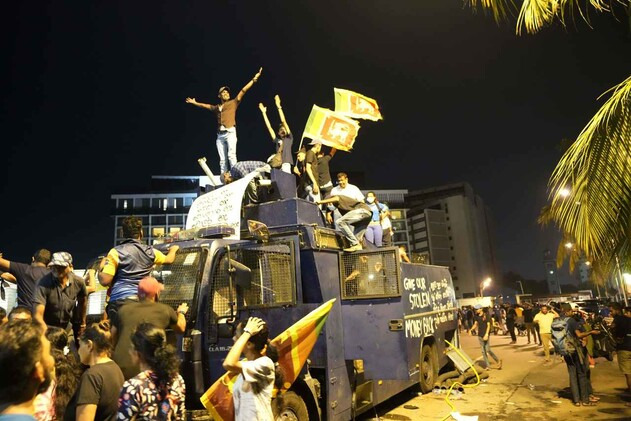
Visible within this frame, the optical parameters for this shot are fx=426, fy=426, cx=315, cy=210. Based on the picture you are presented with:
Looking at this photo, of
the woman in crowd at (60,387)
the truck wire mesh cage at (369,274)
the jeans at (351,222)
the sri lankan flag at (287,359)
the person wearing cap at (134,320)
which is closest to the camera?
the woman in crowd at (60,387)

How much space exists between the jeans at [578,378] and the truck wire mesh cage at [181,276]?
7251 mm

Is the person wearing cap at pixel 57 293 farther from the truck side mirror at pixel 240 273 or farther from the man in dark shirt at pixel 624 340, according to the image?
the man in dark shirt at pixel 624 340

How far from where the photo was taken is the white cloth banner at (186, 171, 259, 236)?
6.53 meters

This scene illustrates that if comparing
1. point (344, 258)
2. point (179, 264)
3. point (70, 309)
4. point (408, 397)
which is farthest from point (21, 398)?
point (408, 397)

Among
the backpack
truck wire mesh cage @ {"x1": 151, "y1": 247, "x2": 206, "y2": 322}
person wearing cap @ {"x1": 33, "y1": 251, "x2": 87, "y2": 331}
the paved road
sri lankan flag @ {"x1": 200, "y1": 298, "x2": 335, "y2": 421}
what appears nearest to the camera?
sri lankan flag @ {"x1": 200, "y1": 298, "x2": 335, "y2": 421}

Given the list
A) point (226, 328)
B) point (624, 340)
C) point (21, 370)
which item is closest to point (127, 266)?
point (226, 328)

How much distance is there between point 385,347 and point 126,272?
11.6 ft

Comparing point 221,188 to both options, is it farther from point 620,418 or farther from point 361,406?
point 620,418

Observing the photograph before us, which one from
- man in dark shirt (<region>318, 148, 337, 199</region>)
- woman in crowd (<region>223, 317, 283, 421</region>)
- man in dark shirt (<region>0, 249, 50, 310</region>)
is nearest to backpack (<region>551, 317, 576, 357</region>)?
man in dark shirt (<region>318, 148, 337, 199</region>)

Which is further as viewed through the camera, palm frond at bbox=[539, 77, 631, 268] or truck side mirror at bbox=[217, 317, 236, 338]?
palm frond at bbox=[539, 77, 631, 268]

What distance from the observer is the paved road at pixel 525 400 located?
7.41m

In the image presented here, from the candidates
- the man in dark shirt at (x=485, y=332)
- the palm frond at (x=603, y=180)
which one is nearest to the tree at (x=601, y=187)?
the palm frond at (x=603, y=180)

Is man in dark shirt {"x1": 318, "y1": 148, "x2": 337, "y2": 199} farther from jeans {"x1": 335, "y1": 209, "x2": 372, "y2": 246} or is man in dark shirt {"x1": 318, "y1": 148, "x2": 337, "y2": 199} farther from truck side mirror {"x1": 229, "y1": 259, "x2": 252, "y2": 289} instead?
truck side mirror {"x1": 229, "y1": 259, "x2": 252, "y2": 289}

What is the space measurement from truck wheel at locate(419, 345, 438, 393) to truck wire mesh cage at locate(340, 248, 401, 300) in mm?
2866
